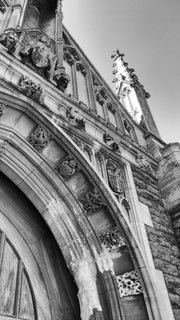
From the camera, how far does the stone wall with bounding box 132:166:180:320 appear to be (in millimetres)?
2727

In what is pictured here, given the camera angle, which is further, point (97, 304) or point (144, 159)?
point (144, 159)

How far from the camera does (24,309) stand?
2.29 m

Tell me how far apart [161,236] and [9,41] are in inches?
109

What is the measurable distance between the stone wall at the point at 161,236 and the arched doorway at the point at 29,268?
872 mm

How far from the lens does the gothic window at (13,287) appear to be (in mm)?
2211

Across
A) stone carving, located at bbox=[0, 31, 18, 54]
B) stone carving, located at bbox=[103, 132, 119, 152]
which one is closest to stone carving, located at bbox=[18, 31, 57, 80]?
stone carving, located at bbox=[0, 31, 18, 54]

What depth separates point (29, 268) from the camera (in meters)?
2.54

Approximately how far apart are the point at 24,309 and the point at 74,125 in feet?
6.43

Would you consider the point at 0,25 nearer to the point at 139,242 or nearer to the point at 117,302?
the point at 139,242

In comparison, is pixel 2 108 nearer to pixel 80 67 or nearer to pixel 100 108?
pixel 100 108

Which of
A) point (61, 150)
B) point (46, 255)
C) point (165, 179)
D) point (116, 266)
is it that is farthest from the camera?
point (165, 179)

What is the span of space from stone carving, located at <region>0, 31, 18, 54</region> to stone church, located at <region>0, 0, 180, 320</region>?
1 cm

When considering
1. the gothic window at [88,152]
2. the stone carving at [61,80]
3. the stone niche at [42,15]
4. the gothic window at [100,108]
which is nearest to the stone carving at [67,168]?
the gothic window at [88,152]

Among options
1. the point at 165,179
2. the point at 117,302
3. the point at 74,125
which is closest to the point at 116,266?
the point at 117,302
